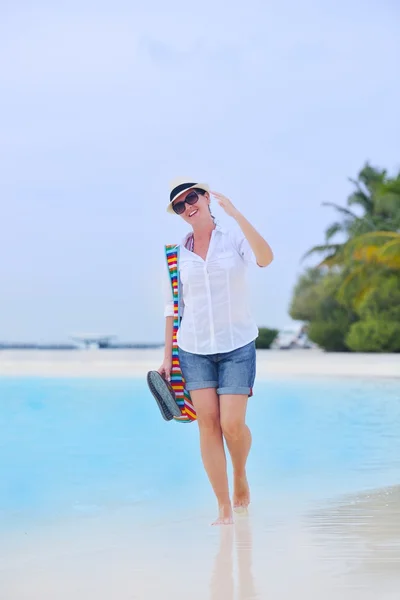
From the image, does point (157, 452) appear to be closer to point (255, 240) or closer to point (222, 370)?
point (222, 370)

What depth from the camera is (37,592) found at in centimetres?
401

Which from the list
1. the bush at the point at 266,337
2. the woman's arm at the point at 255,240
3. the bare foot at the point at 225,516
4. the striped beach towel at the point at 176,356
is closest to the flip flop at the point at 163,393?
the striped beach towel at the point at 176,356

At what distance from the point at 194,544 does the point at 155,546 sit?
0.19 metres

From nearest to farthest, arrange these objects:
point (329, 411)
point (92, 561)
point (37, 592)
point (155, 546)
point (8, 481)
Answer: point (37, 592) < point (92, 561) < point (155, 546) < point (8, 481) < point (329, 411)

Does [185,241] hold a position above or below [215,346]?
above

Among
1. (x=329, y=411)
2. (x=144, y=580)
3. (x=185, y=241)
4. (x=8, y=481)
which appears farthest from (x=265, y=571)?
(x=329, y=411)

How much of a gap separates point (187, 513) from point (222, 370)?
1.28 meters

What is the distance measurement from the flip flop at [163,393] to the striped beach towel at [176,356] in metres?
0.05

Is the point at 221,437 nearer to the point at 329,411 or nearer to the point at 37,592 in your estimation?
the point at 37,592

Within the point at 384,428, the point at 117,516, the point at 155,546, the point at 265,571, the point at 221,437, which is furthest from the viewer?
the point at 384,428

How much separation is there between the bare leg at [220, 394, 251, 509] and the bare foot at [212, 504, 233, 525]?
0.26m

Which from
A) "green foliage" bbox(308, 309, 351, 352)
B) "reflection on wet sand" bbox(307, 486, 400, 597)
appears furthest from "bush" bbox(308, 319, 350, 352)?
"reflection on wet sand" bbox(307, 486, 400, 597)

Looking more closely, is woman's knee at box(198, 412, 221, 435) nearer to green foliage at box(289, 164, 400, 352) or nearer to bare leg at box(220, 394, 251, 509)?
bare leg at box(220, 394, 251, 509)

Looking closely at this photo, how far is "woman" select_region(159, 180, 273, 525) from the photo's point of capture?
5145mm
